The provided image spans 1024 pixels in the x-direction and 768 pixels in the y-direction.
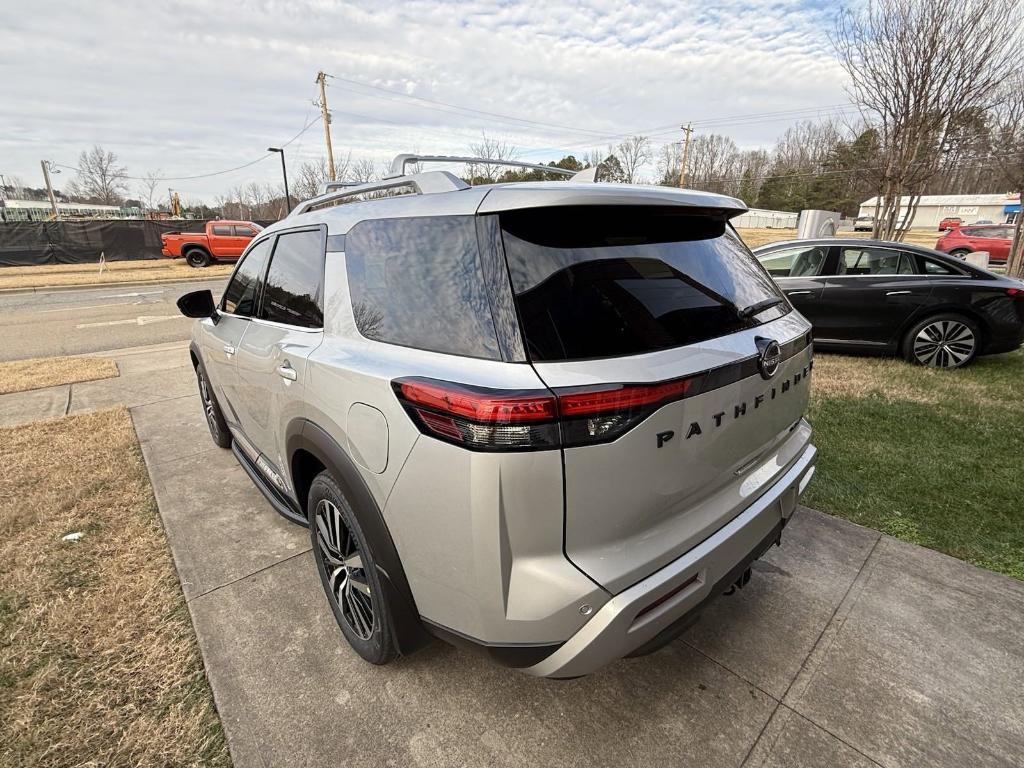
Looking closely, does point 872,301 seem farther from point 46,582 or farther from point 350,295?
point 46,582

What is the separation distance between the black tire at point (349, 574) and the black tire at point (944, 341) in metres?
7.02

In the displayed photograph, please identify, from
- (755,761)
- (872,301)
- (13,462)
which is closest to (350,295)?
(755,761)

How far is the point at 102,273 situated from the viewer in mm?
20516

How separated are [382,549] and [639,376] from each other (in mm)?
1032

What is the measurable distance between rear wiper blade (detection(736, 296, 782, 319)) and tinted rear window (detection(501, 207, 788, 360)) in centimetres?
3

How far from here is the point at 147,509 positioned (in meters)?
3.37

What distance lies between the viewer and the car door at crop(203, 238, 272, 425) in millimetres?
3086

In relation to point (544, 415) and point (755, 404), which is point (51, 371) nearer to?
point (544, 415)

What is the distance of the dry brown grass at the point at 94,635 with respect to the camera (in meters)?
1.85

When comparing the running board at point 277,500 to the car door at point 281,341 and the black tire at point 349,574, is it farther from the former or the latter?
the black tire at point 349,574

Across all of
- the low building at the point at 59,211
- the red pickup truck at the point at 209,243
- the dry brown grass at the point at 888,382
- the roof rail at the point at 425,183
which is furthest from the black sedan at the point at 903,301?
the low building at the point at 59,211

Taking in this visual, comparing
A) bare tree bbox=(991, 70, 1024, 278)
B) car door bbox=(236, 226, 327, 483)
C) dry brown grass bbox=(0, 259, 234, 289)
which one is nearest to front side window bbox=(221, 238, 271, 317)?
car door bbox=(236, 226, 327, 483)

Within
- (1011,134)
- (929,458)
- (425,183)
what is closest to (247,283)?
(425,183)

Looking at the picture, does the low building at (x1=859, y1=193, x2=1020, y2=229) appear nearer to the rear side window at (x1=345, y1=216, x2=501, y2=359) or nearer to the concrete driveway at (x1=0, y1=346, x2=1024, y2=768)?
the concrete driveway at (x1=0, y1=346, x2=1024, y2=768)
